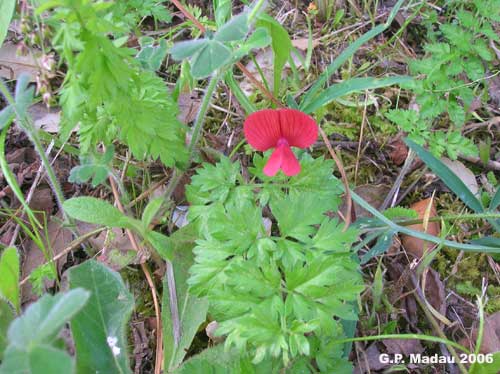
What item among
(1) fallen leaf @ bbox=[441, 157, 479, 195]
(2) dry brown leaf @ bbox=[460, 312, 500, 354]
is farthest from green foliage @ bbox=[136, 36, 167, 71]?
(2) dry brown leaf @ bbox=[460, 312, 500, 354]

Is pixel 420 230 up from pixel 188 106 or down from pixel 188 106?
down

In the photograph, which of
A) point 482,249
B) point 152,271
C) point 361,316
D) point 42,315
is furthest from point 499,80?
point 42,315

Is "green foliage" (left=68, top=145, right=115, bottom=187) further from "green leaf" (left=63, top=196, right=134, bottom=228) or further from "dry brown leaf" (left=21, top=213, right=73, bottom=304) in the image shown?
"dry brown leaf" (left=21, top=213, right=73, bottom=304)

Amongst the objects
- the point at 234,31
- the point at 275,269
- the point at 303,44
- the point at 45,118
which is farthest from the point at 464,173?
the point at 45,118

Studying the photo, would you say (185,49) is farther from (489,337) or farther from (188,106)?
(489,337)

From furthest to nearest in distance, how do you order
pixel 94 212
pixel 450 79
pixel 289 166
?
pixel 450 79
pixel 94 212
pixel 289 166

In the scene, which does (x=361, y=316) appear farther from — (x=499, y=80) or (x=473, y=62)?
(x=499, y=80)
